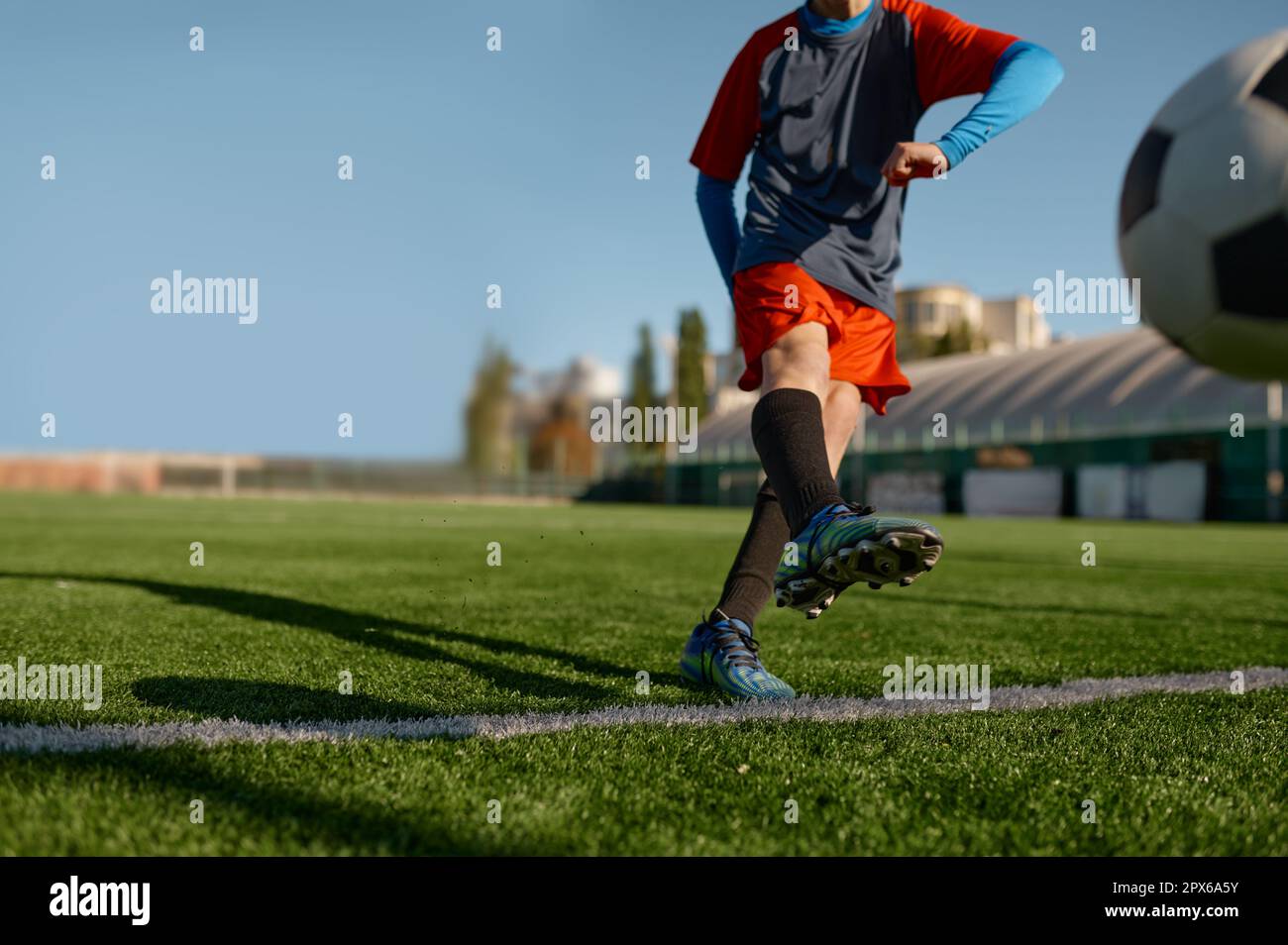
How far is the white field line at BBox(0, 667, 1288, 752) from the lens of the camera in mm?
1839

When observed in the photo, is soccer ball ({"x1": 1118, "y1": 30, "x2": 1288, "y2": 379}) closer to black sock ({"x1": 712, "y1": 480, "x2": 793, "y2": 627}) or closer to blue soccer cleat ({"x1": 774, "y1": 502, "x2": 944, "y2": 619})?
black sock ({"x1": 712, "y1": 480, "x2": 793, "y2": 627})

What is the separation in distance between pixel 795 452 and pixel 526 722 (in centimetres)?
82

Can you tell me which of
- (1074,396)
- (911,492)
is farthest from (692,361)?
(1074,396)

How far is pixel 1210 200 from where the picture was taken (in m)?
5.84

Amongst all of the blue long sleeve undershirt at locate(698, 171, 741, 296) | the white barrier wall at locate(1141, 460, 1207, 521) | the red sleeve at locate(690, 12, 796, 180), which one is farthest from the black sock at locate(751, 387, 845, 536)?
the white barrier wall at locate(1141, 460, 1207, 521)

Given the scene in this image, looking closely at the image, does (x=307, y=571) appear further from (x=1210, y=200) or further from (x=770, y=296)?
(x=1210, y=200)

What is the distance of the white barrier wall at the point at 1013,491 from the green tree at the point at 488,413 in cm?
2494

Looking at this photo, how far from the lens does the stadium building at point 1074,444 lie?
885 inches

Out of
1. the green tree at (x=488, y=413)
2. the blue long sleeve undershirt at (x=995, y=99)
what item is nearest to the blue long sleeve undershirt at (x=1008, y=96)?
the blue long sleeve undershirt at (x=995, y=99)

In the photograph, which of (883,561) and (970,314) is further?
(970,314)

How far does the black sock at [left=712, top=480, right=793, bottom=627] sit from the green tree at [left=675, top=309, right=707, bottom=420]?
50.7m

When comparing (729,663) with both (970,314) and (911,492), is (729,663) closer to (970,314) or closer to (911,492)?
(911,492)

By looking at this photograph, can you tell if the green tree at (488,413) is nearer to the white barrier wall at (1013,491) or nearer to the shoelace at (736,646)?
the white barrier wall at (1013,491)

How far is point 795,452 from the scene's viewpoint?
225 centimetres
